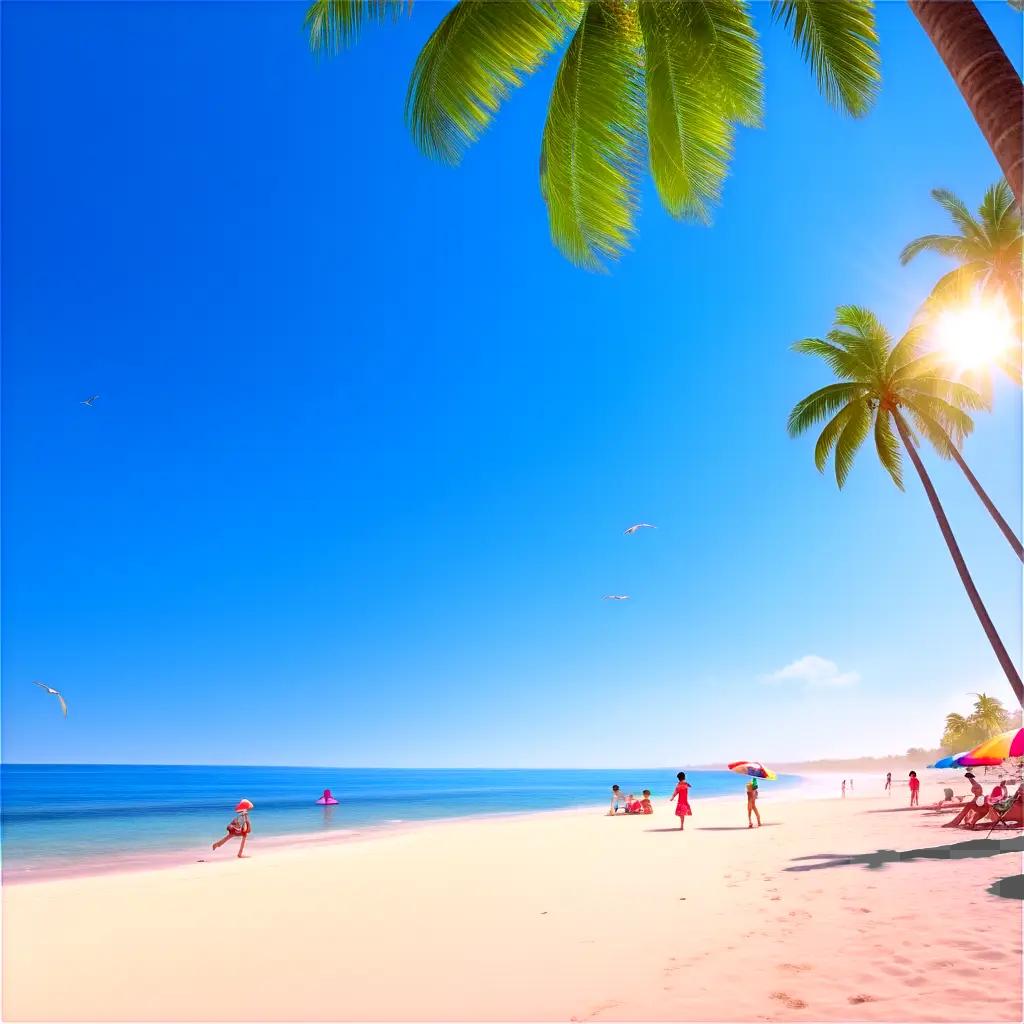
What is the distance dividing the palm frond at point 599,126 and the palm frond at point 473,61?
441mm

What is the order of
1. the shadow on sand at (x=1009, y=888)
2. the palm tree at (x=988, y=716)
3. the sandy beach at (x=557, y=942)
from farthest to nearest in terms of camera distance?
the palm tree at (x=988, y=716), the shadow on sand at (x=1009, y=888), the sandy beach at (x=557, y=942)

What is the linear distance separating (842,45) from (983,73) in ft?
8.80

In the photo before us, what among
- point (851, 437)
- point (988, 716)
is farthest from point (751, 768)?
point (988, 716)

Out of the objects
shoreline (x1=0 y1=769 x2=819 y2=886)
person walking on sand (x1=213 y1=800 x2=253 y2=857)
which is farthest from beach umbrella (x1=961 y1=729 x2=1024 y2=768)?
shoreline (x1=0 y1=769 x2=819 y2=886)

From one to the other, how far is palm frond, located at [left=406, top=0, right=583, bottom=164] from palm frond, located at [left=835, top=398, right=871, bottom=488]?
15.2 meters

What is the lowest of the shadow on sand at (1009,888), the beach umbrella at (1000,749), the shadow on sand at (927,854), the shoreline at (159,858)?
the shoreline at (159,858)

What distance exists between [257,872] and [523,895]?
7.32 m

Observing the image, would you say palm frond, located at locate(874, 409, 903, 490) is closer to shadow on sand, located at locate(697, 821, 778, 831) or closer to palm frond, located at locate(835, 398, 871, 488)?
palm frond, located at locate(835, 398, 871, 488)

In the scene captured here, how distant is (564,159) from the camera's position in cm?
735

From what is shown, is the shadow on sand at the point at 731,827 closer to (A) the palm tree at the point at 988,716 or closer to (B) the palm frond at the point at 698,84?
(B) the palm frond at the point at 698,84

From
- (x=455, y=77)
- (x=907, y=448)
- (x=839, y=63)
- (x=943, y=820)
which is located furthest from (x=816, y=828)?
(x=455, y=77)

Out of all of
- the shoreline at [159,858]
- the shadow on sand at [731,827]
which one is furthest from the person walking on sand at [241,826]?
the shadow on sand at [731,827]

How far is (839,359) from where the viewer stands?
18719 millimetres

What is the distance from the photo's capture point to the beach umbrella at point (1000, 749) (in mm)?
11031
